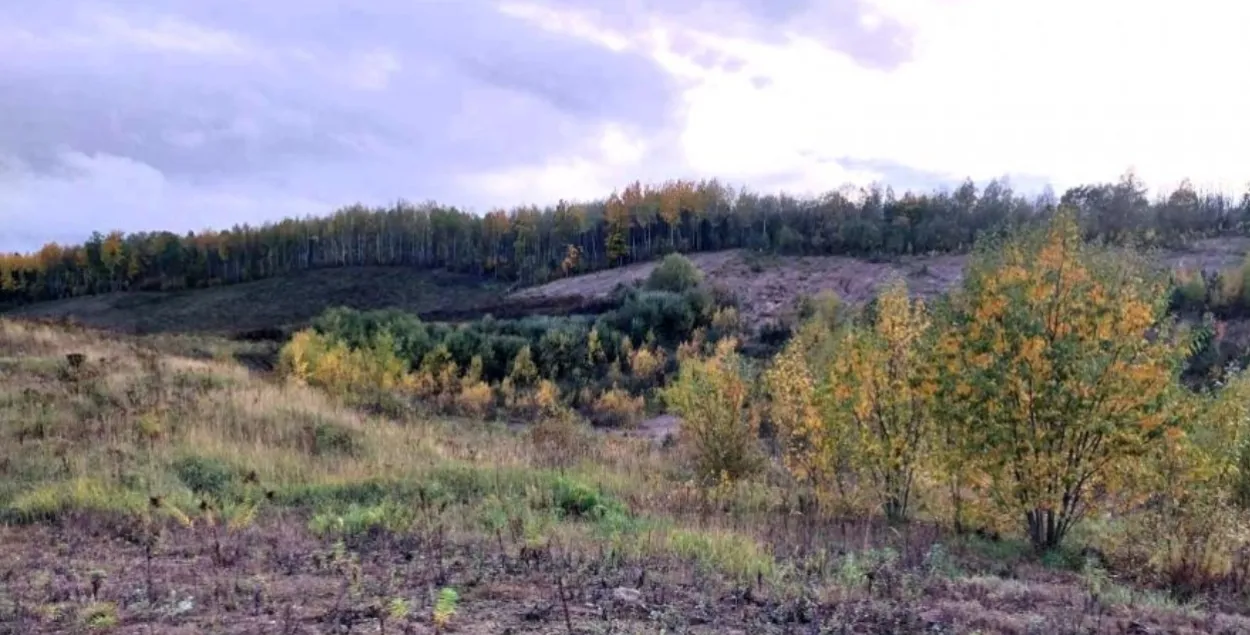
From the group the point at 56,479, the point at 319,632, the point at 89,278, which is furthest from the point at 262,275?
the point at 319,632

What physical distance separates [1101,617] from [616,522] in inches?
175

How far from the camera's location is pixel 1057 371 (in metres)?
10.4

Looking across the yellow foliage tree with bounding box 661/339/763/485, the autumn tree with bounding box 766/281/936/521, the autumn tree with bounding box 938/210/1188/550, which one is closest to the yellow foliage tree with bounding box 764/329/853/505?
the autumn tree with bounding box 766/281/936/521

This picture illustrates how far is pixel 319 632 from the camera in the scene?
4711mm

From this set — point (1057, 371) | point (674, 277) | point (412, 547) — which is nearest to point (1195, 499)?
point (1057, 371)

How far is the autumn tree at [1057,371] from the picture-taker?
33.6 ft

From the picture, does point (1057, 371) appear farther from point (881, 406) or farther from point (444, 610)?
point (444, 610)

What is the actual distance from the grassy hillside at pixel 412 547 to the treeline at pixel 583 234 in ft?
179

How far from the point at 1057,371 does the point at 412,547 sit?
751cm

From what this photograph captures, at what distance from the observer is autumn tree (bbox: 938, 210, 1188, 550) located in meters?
10.2

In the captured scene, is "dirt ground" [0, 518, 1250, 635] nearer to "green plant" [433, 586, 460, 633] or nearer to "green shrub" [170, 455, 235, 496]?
"green plant" [433, 586, 460, 633]

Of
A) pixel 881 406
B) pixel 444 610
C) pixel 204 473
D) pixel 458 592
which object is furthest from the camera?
pixel 881 406

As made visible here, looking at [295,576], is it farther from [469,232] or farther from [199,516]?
[469,232]

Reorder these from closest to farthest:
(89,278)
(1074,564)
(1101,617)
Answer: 1. (1101,617)
2. (1074,564)
3. (89,278)
